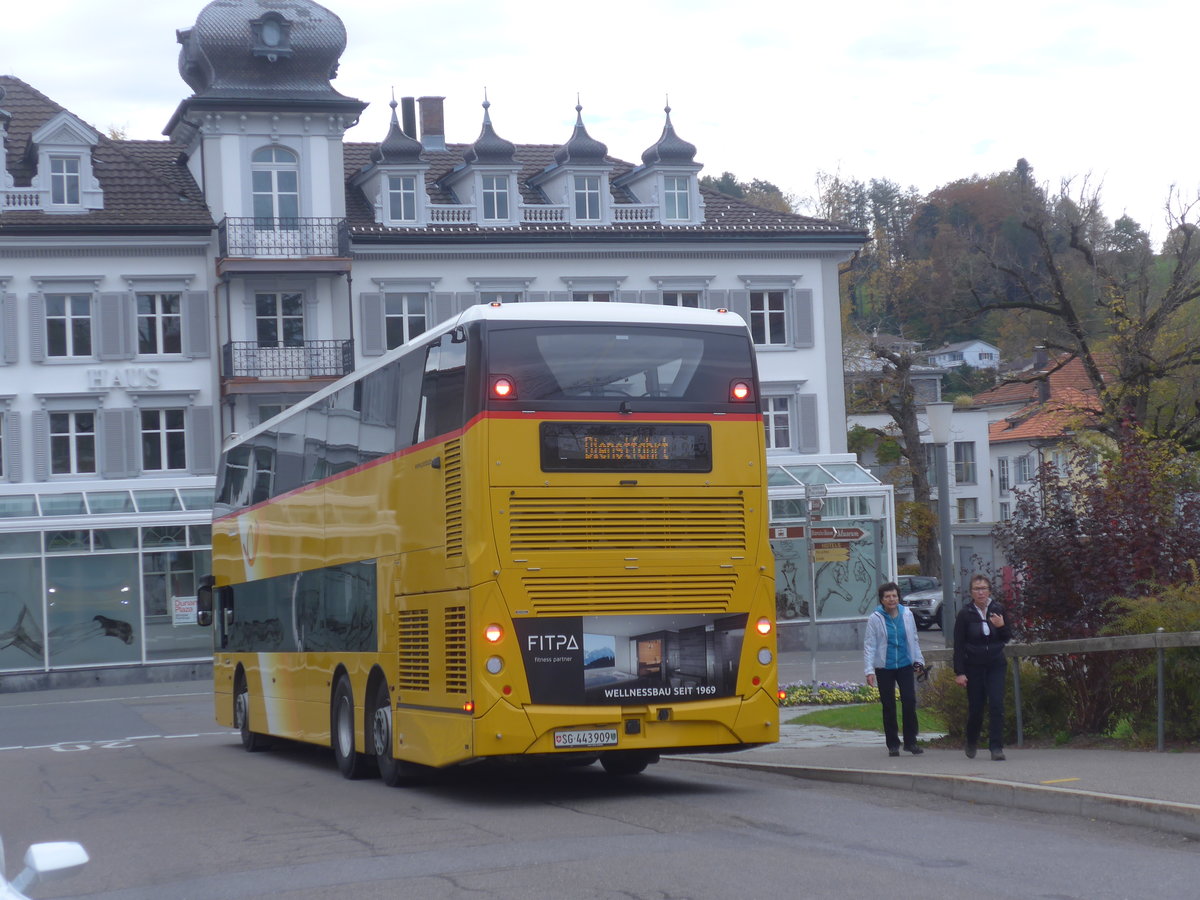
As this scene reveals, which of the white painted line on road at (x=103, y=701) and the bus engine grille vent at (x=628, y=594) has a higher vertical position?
the bus engine grille vent at (x=628, y=594)

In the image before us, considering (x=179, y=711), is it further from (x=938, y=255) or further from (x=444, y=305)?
(x=938, y=255)

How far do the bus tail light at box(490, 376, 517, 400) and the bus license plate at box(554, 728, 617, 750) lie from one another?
2744 millimetres

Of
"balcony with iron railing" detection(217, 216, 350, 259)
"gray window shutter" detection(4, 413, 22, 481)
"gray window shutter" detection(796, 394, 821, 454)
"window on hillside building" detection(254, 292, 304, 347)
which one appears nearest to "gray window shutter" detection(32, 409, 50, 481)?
"gray window shutter" detection(4, 413, 22, 481)

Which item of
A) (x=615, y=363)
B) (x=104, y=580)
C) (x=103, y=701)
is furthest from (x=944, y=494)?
(x=104, y=580)

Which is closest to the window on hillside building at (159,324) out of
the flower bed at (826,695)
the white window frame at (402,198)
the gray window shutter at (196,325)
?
the gray window shutter at (196,325)

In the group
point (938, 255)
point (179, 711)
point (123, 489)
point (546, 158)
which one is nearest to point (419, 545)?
point (179, 711)

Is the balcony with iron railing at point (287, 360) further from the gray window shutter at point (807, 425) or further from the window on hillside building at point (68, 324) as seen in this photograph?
the gray window shutter at point (807, 425)

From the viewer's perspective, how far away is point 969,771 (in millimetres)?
13828

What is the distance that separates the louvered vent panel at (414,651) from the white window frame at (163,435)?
30.1m

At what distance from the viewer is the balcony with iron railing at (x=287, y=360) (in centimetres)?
4369

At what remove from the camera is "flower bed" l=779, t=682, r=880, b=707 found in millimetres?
25062

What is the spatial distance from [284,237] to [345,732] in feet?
94.7

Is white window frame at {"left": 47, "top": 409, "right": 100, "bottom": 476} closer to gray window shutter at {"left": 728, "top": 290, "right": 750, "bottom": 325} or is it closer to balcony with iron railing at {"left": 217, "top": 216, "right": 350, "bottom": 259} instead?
balcony with iron railing at {"left": 217, "top": 216, "right": 350, "bottom": 259}

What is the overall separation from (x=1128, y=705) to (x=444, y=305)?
107 feet
